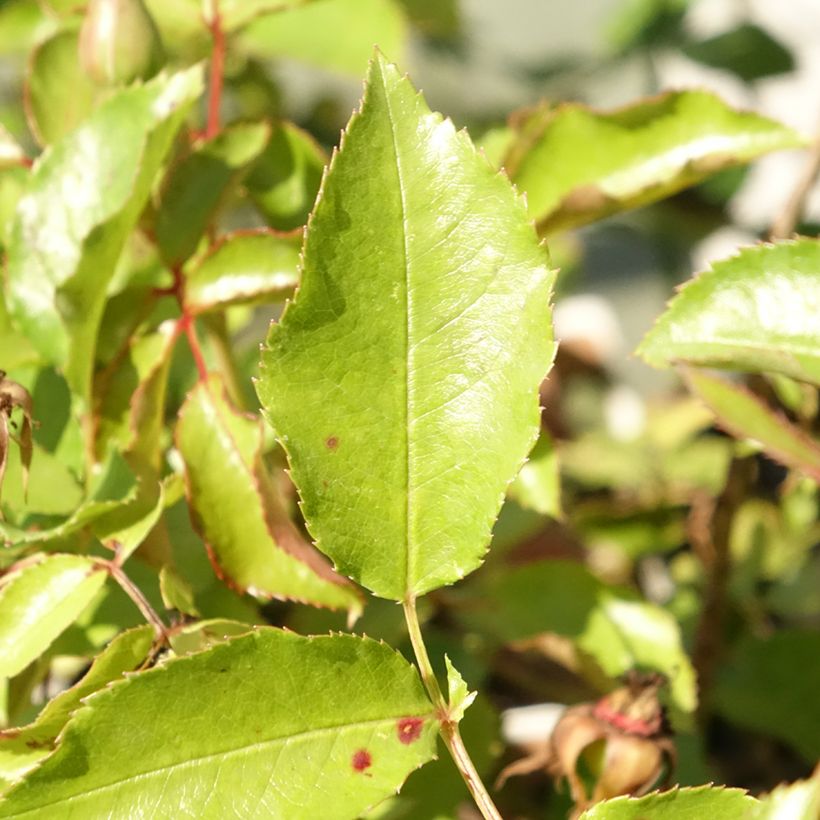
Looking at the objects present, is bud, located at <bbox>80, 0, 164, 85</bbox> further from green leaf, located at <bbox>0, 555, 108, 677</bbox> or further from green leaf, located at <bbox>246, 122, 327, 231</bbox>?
green leaf, located at <bbox>0, 555, 108, 677</bbox>

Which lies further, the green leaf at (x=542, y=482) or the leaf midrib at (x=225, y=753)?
the green leaf at (x=542, y=482)

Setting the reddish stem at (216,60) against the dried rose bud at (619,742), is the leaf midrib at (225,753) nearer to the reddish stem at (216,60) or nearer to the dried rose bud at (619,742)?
the dried rose bud at (619,742)

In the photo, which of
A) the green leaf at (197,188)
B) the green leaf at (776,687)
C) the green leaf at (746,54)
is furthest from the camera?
the green leaf at (746,54)

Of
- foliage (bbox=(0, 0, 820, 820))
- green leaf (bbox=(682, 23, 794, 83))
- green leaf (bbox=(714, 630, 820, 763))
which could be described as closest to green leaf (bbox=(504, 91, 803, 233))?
foliage (bbox=(0, 0, 820, 820))

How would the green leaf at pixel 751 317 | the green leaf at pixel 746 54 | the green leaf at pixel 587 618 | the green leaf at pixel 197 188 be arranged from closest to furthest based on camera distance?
the green leaf at pixel 751 317, the green leaf at pixel 197 188, the green leaf at pixel 587 618, the green leaf at pixel 746 54

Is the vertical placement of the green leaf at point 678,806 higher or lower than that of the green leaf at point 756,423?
lower

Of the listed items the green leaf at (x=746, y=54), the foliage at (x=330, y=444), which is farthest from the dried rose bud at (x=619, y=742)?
the green leaf at (x=746, y=54)

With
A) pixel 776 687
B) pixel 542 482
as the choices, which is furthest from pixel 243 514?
pixel 776 687
